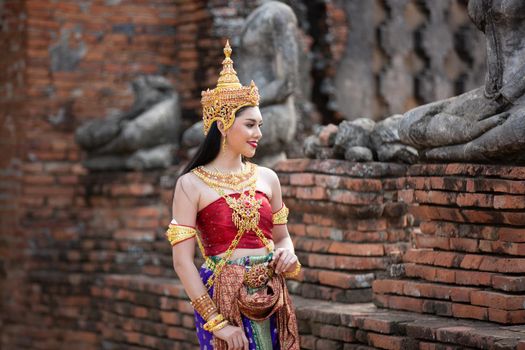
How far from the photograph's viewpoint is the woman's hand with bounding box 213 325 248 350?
5.16 metres

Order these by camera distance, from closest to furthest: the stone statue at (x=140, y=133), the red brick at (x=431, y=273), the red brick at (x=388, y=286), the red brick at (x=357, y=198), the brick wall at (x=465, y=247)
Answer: the brick wall at (x=465, y=247), the red brick at (x=431, y=273), the red brick at (x=388, y=286), the red brick at (x=357, y=198), the stone statue at (x=140, y=133)

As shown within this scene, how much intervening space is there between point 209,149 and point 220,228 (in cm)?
39

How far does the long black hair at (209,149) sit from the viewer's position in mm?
5488

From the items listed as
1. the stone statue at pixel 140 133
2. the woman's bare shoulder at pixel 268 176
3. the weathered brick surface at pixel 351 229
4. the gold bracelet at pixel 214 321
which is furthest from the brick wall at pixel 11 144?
the gold bracelet at pixel 214 321

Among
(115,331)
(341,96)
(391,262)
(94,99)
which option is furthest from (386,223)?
(341,96)

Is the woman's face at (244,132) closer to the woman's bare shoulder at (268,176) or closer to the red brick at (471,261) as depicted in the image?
the woman's bare shoulder at (268,176)

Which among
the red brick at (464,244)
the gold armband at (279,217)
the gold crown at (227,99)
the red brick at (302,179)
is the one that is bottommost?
the red brick at (464,244)

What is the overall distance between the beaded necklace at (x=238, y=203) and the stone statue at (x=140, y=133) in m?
4.44

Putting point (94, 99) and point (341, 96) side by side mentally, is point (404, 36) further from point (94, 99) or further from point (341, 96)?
point (94, 99)

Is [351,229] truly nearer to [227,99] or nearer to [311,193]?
[311,193]

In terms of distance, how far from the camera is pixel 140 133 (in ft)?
32.2

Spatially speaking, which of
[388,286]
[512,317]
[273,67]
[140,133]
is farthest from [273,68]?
[512,317]

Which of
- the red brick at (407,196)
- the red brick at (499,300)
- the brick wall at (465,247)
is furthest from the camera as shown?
the red brick at (407,196)

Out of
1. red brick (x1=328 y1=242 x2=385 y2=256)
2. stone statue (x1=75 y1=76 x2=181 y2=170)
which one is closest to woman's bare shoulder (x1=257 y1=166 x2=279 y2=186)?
red brick (x1=328 y1=242 x2=385 y2=256)
